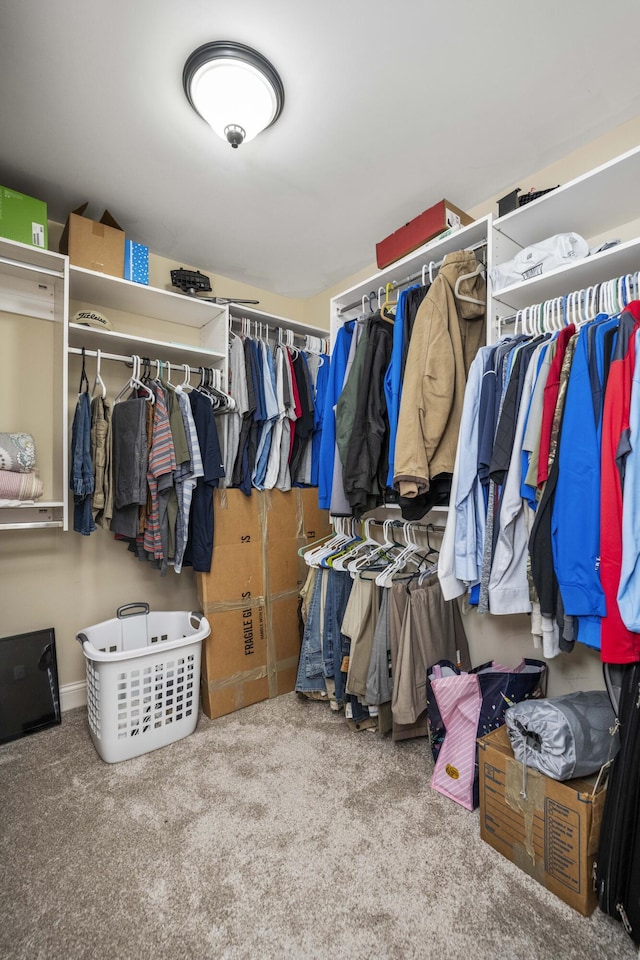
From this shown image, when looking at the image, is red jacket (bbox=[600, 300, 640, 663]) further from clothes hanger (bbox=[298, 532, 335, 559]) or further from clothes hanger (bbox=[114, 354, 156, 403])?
clothes hanger (bbox=[114, 354, 156, 403])

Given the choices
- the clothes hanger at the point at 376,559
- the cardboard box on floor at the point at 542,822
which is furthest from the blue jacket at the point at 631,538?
the clothes hanger at the point at 376,559

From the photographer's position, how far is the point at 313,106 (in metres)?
1.67

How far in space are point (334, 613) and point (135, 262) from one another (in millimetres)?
2017

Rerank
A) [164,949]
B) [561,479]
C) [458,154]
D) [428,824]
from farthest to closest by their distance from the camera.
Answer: [458,154]
[428,824]
[561,479]
[164,949]

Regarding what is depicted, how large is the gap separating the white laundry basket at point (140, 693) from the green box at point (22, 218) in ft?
5.82

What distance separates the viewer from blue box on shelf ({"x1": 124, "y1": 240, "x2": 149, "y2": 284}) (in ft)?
7.33

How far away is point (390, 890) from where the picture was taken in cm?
129

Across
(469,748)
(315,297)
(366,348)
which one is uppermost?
(315,297)

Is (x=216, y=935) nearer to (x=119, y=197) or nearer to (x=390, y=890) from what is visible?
(x=390, y=890)

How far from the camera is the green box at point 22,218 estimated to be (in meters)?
1.89

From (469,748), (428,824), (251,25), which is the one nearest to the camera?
(251,25)

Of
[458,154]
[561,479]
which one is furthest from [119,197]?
[561,479]

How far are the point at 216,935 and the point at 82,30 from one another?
8.65ft

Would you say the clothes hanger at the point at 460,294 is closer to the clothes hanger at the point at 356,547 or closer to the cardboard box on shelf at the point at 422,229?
the cardboard box on shelf at the point at 422,229
